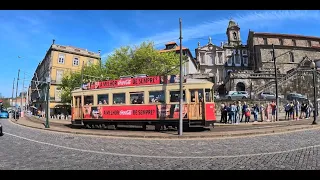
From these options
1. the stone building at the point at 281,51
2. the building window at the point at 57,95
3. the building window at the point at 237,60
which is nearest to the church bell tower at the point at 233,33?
the stone building at the point at 281,51

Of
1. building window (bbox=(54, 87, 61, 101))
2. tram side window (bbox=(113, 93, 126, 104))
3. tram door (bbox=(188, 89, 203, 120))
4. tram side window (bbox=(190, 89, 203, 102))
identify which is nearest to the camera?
tram door (bbox=(188, 89, 203, 120))

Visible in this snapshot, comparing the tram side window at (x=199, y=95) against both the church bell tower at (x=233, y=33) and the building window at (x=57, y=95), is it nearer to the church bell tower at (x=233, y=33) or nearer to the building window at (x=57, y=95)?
the building window at (x=57, y=95)

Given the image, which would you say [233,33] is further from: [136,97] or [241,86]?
[136,97]

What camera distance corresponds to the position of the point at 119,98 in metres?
17.6

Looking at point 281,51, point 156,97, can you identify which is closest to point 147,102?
point 156,97

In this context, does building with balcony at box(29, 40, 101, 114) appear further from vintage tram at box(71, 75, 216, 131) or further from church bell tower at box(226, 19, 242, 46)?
church bell tower at box(226, 19, 242, 46)

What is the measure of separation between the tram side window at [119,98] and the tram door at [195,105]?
4.52m

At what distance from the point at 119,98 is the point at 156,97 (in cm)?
278

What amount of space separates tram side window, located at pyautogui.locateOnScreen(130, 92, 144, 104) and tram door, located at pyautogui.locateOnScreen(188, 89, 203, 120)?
316 cm

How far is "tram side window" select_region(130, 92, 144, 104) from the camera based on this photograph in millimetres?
16766

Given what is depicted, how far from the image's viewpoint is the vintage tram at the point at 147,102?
51.1ft

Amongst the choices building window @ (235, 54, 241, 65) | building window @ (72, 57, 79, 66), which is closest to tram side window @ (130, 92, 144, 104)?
building window @ (72, 57, 79, 66)
